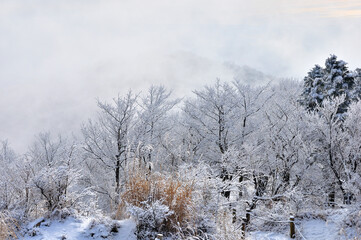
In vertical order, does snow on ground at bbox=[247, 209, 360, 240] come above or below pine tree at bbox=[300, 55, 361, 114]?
below

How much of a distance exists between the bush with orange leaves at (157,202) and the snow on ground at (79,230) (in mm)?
414

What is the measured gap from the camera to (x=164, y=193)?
15.6 feet

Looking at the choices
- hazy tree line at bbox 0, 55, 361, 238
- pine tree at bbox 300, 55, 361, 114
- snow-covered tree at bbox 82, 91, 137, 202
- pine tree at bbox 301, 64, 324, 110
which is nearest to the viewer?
hazy tree line at bbox 0, 55, 361, 238

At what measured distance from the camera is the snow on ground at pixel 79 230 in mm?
4582

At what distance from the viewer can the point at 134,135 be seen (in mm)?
14094

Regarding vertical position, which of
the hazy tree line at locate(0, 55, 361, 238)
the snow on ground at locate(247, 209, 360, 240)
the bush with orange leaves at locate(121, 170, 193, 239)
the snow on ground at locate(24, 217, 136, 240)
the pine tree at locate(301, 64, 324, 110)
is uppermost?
the pine tree at locate(301, 64, 324, 110)

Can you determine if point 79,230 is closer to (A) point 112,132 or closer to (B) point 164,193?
(B) point 164,193

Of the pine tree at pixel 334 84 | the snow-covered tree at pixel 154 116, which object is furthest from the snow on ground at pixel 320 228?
the pine tree at pixel 334 84

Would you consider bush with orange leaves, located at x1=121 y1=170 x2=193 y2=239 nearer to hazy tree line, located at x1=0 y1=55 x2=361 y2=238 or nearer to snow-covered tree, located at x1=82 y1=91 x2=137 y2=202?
hazy tree line, located at x1=0 y1=55 x2=361 y2=238

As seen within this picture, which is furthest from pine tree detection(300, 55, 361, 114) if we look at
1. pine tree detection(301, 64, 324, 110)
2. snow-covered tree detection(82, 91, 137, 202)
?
snow-covered tree detection(82, 91, 137, 202)

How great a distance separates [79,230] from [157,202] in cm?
158

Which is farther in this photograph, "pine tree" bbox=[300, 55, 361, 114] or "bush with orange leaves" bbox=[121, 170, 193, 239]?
"pine tree" bbox=[300, 55, 361, 114]

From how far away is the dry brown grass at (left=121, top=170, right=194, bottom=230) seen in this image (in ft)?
15.2

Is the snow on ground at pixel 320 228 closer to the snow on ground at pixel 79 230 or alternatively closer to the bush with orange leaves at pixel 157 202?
the bush with orange leaves at pixel 157 202
